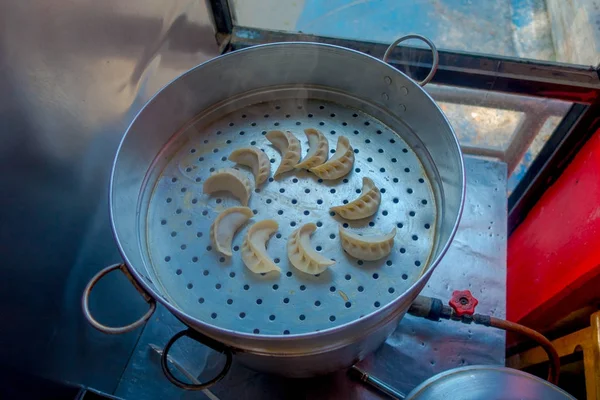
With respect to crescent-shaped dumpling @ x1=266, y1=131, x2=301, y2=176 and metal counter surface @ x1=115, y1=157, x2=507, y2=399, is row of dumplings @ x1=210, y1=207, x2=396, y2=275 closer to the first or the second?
crescent-shaped dumpling @ x1=266, y1=131, x2=301, y2=176

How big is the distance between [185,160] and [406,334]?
0.64 m

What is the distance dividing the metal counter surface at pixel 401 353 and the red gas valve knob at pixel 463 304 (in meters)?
0.13

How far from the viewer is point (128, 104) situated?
A: 94 cm

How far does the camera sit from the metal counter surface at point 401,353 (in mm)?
1025

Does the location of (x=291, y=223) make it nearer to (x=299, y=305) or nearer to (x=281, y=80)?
(x=299, y=305)

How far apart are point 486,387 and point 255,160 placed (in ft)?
2.00

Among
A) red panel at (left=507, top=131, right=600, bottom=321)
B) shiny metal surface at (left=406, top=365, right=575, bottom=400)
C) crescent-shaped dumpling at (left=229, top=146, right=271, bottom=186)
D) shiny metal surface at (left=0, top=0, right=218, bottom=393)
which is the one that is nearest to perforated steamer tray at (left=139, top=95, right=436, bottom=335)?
crescent-shaped dumpling at (left=229, top=146, right=271, bottom=186)

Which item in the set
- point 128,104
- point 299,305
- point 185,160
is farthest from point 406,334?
point 128,104

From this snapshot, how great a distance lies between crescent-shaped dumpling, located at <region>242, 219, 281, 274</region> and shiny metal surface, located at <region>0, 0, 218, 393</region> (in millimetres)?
307

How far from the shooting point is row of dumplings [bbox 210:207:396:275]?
812 mm

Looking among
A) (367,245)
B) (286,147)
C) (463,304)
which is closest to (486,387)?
(463,304)

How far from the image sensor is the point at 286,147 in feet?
3.11

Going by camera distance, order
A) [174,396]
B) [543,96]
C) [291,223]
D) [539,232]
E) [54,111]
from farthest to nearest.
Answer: [539,232]
[543,96]
[174,396]
[291,223]
[54,111]

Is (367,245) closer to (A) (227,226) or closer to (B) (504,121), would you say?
(A) (227,226)
